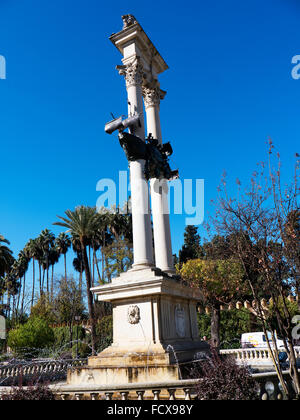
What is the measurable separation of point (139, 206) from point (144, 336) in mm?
4010

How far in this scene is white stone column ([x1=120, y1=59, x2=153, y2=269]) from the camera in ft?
35.0

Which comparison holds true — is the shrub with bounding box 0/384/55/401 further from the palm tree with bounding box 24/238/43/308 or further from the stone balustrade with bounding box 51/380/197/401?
the palm tree with bounding box 24/238/43/308

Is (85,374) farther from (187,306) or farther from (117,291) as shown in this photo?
(187,306)

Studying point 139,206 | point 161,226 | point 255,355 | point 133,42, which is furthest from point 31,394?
point 255,355

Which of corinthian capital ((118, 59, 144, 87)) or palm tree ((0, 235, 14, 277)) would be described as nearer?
corinthian capital ((118, 59, 144, 87))

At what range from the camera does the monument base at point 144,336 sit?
26.7ft

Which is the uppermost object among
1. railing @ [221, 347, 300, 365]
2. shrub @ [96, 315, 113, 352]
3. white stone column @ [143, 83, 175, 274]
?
white stone column @ [143, 83, 175, 274]

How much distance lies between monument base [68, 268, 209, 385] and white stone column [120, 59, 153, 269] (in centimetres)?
63

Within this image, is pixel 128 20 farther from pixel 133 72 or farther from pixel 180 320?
pixel 180 320

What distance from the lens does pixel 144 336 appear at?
921 centimetres

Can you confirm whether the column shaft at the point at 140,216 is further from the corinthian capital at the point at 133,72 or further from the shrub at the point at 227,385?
the shrub at the point at 227,385

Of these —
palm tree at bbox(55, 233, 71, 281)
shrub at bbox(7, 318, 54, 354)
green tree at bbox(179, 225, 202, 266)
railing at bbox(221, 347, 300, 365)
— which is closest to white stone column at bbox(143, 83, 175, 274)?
railing at bbox(221, 347, 300, 365)
